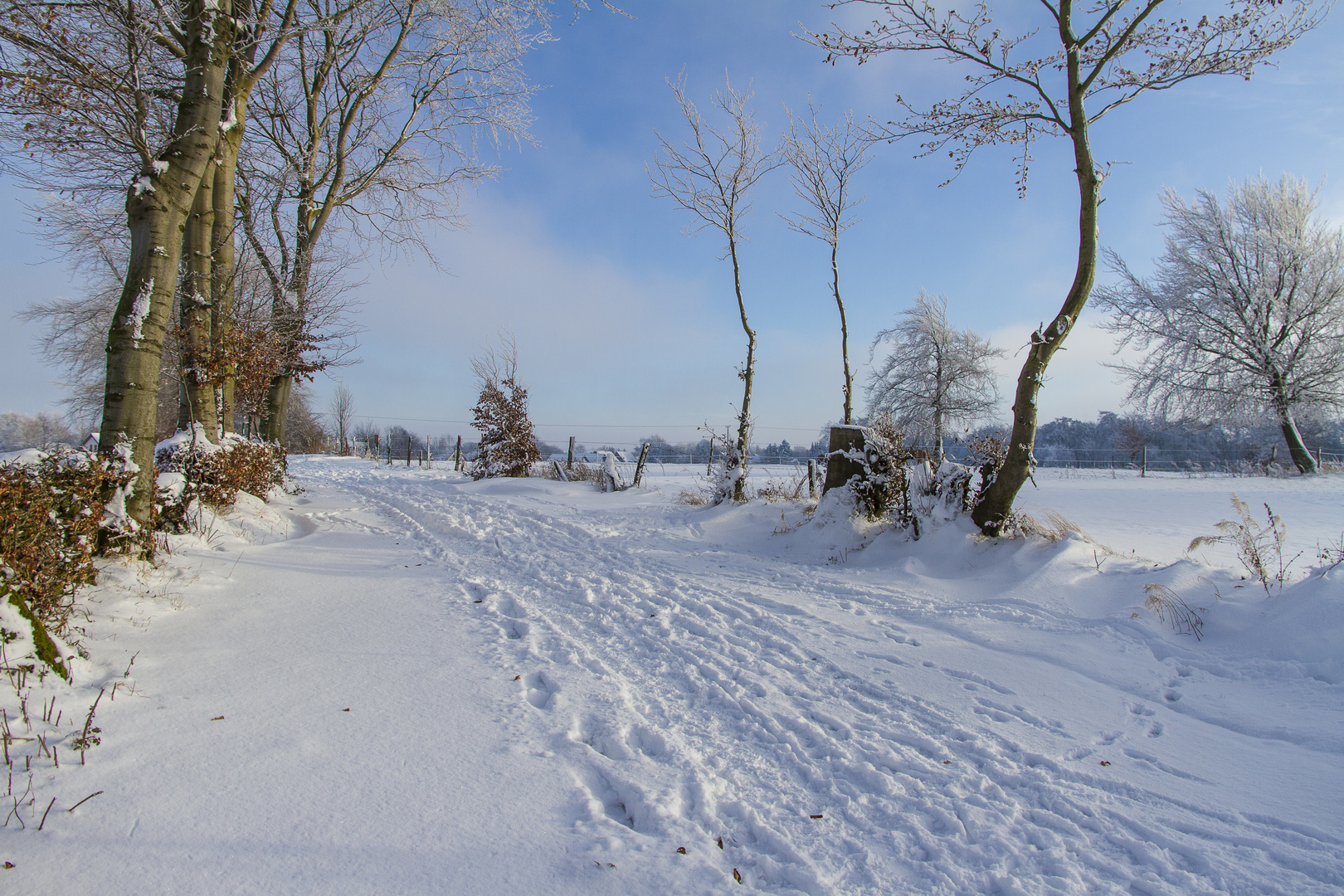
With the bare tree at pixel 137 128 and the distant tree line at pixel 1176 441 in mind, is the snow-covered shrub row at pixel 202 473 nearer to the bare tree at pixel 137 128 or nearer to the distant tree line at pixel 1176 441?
the bare tree at pixel 137 128

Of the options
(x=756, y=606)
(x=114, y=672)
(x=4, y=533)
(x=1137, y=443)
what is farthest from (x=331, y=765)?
(x=1137, y=443)

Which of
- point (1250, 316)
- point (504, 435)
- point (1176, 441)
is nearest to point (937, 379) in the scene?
point (1250, 316)

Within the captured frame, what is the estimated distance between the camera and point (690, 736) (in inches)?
98.1

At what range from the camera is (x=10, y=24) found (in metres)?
3.86

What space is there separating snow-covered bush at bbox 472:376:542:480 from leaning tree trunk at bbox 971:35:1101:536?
495 inches

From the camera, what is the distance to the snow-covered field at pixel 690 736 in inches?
67.6

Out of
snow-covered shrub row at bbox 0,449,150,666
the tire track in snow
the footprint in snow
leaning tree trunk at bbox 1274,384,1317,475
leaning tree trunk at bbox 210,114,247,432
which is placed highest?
leaning tree trunk at bbox 210,114,247,432

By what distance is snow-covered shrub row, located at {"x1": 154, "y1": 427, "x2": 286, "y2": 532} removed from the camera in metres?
5.11

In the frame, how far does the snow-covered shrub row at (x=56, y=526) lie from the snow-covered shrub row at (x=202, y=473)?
28.1 inches

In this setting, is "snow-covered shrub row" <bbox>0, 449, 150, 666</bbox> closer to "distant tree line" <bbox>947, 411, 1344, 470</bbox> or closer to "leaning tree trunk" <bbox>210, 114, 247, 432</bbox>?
"leaning tree trunk" <bbox>210, 114, 247, 432</bbox>

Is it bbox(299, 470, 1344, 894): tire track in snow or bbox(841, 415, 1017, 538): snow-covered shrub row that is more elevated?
bbox(841, 415, 1017, 538): snow-covered shrub row

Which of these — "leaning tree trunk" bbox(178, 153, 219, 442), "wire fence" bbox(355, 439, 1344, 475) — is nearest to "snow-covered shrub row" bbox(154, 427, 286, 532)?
"leaning tree trunk" bbox(178, 153, 219, 442)

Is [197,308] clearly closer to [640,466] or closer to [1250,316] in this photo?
[640,466]

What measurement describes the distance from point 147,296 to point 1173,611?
7.69 m
